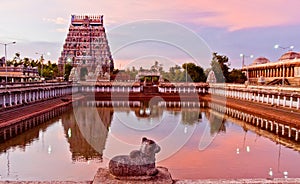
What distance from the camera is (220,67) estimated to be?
8531 cm

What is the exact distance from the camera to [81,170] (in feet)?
53.0

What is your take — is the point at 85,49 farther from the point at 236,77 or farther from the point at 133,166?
the point at 133,166

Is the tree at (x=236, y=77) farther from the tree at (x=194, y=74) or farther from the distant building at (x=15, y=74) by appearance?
the distant building at (x=15, y=74)

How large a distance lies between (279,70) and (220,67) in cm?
1338

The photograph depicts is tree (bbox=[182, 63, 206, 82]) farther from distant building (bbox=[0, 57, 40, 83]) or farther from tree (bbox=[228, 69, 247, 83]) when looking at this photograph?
distant building (bbox=[0, 57, 40, 83])

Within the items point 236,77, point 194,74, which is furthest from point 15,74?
point 236,77

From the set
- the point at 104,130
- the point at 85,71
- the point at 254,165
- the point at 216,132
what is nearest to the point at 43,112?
the point at 104,130

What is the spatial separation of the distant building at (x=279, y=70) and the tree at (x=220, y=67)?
5.89 metres

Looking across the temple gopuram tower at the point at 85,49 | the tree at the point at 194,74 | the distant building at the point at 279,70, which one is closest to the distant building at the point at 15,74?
the temple gopuram tower at the point at 85,49

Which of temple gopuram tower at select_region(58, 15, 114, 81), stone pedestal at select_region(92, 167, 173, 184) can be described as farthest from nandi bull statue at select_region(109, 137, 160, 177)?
temple gopuram tower at select_region(58, 15, 114, 81)

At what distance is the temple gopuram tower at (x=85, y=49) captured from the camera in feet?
290

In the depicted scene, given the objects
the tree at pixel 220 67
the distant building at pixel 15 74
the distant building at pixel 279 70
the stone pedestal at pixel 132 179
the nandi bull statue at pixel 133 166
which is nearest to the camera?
the stone pedestal at pixel 132 179

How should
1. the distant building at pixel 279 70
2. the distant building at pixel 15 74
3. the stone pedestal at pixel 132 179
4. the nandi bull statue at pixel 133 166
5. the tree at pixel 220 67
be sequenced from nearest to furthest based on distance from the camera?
the stone pedestal at pixel 132 179, the nandi bull statue at pixel 133 166, the distant building at pixel 15 74, the distant building at pixel 279 70, the tree at pixel 220 67

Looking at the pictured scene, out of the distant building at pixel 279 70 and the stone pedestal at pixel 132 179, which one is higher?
the distant building at pixel 279 70
